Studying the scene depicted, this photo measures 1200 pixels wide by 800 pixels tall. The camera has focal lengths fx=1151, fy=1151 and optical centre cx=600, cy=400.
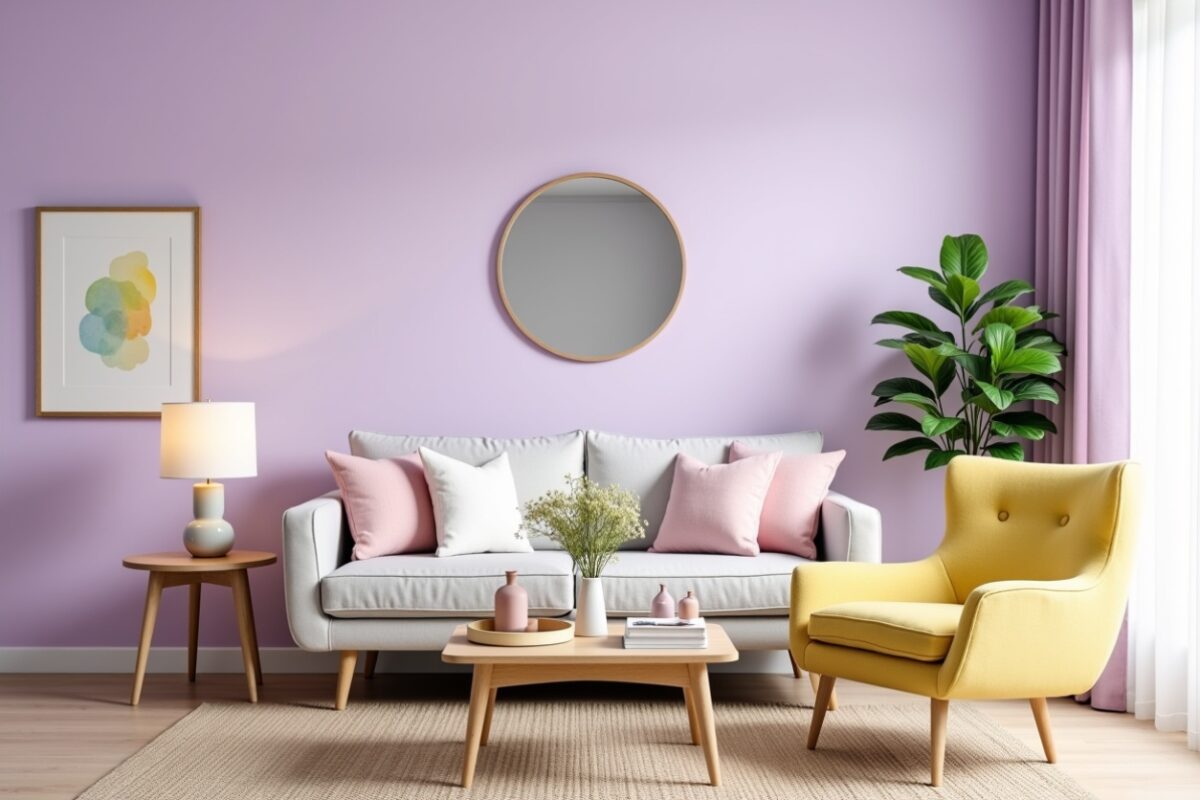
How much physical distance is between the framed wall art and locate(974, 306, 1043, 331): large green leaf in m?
3.05

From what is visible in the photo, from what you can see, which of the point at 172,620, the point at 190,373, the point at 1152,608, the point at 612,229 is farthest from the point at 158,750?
the point at 1152,608

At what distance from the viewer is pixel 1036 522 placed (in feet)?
11.4

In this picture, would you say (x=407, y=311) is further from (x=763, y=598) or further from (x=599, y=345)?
(x=763, y=598)

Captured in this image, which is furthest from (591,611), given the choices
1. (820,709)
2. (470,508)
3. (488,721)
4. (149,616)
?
(149,616)

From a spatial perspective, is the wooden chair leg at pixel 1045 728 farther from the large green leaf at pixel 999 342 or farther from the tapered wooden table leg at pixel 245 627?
the tapered wooden table leg at pixel 245 627

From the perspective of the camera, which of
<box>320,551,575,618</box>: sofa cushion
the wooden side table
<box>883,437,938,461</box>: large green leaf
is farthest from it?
<box>883,437,938,461</box>: large green leaf

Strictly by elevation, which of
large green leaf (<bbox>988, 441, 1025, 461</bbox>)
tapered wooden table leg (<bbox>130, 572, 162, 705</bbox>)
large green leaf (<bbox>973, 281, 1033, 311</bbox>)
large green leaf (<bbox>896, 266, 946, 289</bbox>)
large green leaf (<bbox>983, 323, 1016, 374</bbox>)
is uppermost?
large green leaf (<bbox>896, 266, 946, 289</bbox>)

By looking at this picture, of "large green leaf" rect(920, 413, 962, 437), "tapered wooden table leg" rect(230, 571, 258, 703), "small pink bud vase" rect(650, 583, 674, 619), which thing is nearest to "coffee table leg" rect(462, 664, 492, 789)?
"small pink bud vase" rect(650, 583, 674, 619)

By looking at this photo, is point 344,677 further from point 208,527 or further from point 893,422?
point 893,422

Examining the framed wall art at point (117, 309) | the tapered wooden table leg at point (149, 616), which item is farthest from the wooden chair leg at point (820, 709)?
the framed wall art at point (117, 309)

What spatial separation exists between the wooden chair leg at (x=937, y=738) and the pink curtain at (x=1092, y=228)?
1.23 m

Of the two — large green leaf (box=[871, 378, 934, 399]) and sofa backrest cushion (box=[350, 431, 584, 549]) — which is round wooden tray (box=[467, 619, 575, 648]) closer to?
sofa backrest cushion (box=[350, 431, 584, 549])

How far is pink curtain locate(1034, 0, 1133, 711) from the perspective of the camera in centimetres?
399

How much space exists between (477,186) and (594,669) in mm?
2311
